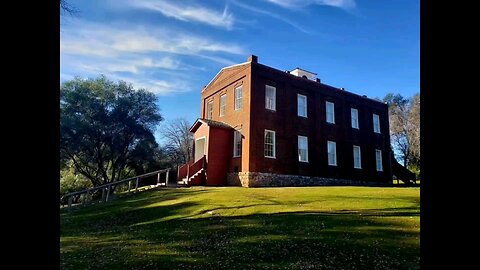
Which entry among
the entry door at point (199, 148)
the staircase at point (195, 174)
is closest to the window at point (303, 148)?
the staircase at point (195, 174)

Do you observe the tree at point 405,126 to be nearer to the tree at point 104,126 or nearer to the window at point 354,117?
the window at point 354,117

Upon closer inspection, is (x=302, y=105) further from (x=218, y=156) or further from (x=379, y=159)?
(x=379, y=159)

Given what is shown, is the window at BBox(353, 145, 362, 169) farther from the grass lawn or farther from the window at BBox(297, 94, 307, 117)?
the grass lawn

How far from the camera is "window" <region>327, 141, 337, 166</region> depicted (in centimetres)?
2783

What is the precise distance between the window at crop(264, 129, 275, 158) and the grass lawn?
6.76 metres

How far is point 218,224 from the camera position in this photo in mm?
11367

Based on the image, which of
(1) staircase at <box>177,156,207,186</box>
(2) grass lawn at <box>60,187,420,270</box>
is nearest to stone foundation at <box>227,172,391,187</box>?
(1) staircase at <box>177,156,207,186</box>

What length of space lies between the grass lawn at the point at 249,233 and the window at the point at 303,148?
840 cm

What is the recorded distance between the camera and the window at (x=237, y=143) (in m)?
24.1
